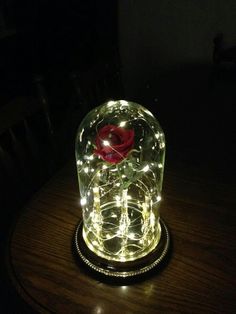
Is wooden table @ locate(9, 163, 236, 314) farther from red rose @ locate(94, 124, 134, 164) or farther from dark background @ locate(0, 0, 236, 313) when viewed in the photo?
dark background @ locate(0, 0, 236, 313)

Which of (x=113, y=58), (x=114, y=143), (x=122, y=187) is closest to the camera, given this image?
(x=114, y=143)

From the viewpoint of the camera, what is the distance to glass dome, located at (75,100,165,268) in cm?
85

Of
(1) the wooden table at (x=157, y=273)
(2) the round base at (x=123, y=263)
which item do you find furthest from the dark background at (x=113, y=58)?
(2) the round base at (x=123, y=263)

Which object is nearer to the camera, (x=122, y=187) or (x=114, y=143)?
(x=114, y=143)

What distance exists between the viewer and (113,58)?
5.44 ft

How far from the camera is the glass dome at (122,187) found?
0.85 metres

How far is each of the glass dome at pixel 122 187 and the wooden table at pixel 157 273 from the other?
0.05 m

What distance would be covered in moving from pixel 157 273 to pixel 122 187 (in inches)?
8.2

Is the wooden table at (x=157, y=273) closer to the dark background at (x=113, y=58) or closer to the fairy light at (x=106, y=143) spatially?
the fairy light at (x=106, y=143)

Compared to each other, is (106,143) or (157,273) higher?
(106,143)

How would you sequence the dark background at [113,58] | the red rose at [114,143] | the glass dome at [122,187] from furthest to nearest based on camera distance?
1. the dark background at [113,58]
2. the glass dome at [122,187]
3. the red rose at [114,143]

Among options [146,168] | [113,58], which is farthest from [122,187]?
[113,58]

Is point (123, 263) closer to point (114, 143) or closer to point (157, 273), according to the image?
point (157, 273)

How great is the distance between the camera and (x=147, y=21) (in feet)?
7.13
